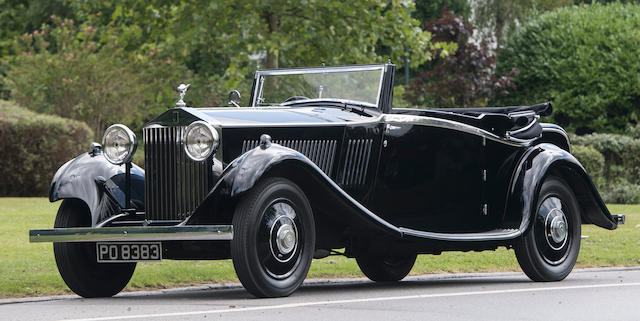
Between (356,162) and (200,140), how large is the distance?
4.75 ft

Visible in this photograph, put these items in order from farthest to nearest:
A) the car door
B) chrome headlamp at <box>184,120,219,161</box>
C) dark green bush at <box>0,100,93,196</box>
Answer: dark green bush at <box>0,100,93,196</box> → the car door → chrome headlamp at <box>184,120,219,161</box>

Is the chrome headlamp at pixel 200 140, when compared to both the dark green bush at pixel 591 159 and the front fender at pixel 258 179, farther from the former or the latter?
the dark green bush at pixel 591 159

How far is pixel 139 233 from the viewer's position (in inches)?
293

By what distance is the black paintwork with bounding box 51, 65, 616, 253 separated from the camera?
26.2 feet

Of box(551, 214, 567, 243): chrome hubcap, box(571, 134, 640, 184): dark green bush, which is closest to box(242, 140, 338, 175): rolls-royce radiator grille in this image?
box(551, 214, 567, 243): chrome hubcap

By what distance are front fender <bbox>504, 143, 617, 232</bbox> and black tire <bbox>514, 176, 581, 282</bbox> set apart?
0.36 feet

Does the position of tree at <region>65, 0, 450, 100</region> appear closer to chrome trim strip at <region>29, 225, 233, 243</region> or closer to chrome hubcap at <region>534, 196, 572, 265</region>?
chrome hubcap at <region>534, 196, 572, 265</region>

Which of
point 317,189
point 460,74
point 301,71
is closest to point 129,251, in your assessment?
point 317,189

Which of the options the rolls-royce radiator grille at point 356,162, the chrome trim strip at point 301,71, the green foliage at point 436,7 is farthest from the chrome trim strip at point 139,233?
the green foliage at point 436,7

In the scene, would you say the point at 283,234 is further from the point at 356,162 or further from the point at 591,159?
the point at 591,159

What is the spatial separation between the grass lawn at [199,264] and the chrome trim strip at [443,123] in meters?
1.66

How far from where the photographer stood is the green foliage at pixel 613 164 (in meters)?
22.1

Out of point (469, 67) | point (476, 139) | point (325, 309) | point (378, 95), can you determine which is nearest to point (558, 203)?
point (476, 139)

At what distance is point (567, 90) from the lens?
29.0 metres
